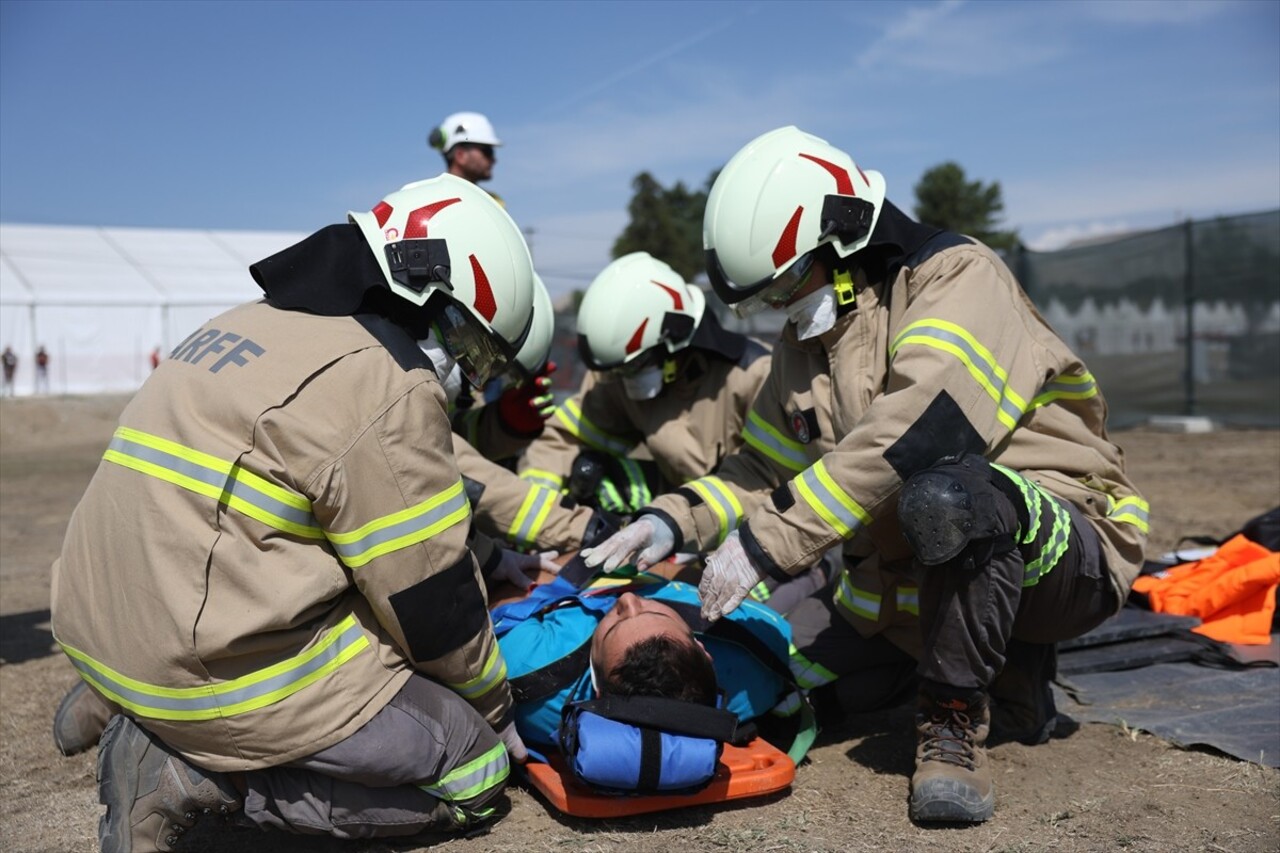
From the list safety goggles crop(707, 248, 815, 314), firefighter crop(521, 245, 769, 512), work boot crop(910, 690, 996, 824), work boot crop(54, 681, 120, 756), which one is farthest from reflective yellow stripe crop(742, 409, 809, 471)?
work boot crop(54, 681, 120, 756)

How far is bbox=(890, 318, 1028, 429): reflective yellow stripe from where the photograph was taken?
298cm

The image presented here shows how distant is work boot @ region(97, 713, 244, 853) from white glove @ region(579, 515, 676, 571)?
1.29 metres

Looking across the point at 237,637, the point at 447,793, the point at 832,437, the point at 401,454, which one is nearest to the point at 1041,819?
the point at 832,437

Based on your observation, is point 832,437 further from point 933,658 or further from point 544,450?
point 544,450

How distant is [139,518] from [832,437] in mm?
2122

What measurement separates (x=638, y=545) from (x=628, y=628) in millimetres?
463

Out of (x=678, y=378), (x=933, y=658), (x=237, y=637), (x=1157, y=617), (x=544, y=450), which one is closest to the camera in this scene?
(x=237, y=637)

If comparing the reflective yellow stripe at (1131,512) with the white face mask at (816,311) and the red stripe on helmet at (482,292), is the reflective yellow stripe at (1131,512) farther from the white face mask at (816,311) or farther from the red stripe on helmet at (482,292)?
the red stripe on helmet at (482,292)

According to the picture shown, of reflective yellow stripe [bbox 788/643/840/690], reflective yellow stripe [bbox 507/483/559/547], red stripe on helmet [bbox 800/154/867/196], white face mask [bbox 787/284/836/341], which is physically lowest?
reflective yellow stripe [bbox 788/643/840/690]

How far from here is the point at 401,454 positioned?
8.17 ft

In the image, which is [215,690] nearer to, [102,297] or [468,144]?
[468,144]

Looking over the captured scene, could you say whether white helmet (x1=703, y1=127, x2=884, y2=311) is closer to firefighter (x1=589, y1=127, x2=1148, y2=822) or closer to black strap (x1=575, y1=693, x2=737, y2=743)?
firefighter (x1=589, y1=127, x2=1148, y2=822)

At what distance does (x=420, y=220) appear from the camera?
2811 mm

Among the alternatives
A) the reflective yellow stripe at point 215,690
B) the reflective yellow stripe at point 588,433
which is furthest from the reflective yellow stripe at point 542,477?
the reflective yellow stripe at point 215,690
